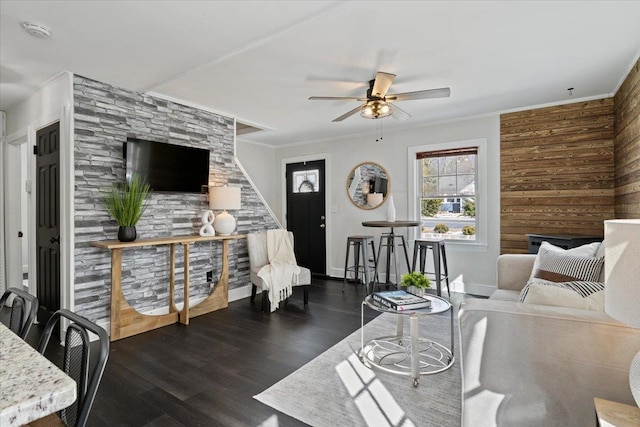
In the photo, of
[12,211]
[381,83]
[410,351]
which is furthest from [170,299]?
[381,83]

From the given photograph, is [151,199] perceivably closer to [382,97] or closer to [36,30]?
[36,30]

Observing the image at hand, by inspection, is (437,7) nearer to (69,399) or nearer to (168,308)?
(69,399)

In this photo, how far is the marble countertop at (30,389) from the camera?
590 millimetres

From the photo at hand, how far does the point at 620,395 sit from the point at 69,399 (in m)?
1.87

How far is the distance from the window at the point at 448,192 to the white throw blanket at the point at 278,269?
6.95 ft

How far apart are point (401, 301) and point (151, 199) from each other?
9.29 ft

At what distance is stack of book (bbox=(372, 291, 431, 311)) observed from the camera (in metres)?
2.40

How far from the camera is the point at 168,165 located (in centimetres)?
370

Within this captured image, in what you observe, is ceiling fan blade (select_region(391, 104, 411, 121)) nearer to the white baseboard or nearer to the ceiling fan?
the ceiling fan

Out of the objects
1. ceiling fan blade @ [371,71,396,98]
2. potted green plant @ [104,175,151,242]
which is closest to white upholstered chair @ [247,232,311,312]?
potted green plant @ [104,175,151,242]

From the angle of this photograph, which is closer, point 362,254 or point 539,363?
point 539,363

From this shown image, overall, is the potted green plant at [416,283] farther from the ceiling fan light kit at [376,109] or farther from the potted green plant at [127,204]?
the potted green plant at [127,204]

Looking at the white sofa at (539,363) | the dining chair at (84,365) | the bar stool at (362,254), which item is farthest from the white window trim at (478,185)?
the dining chair at (84,365)

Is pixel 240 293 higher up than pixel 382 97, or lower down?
lower down
